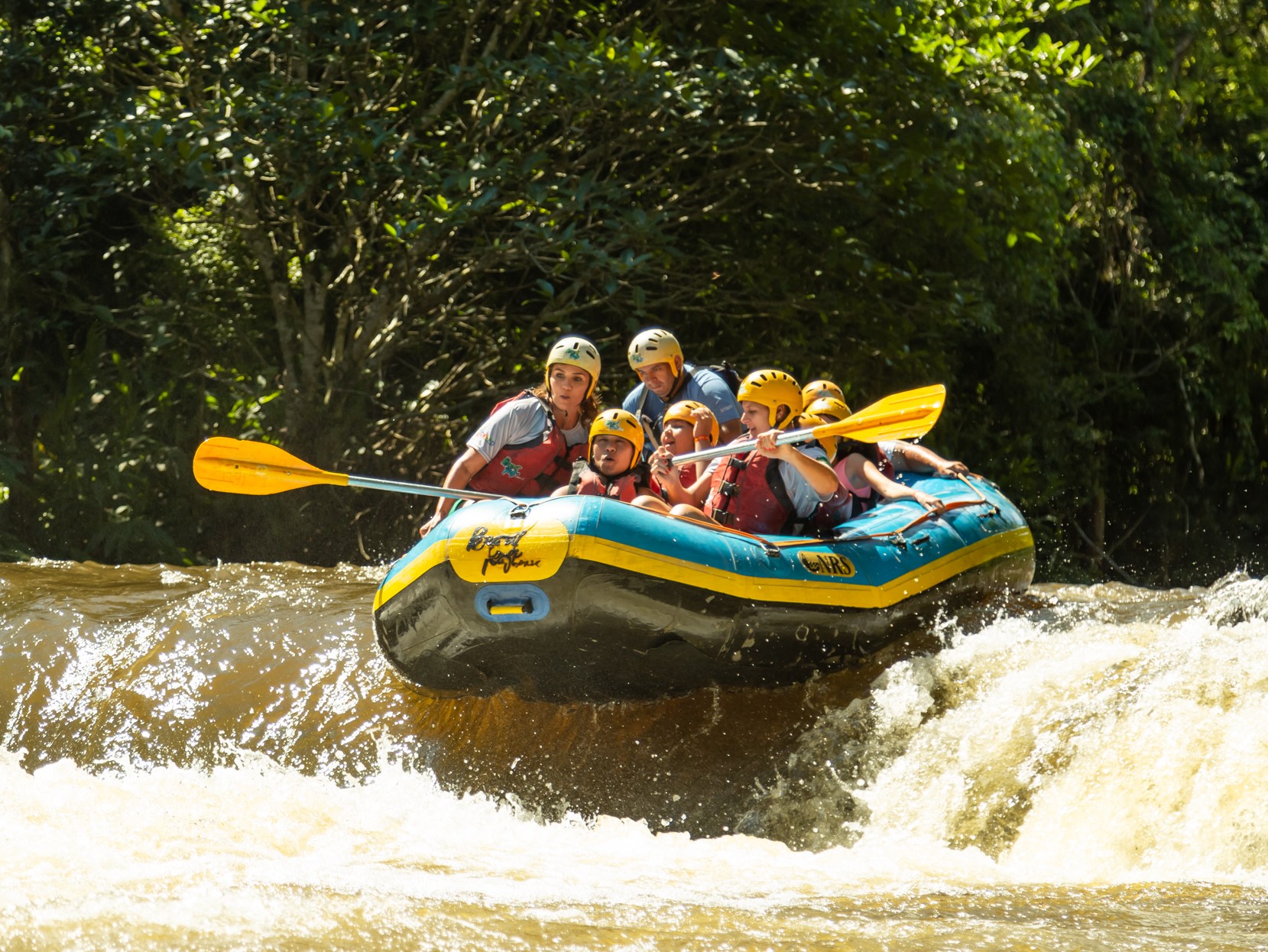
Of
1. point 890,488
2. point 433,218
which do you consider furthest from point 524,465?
point 433,218

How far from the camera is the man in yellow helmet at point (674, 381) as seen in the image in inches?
208

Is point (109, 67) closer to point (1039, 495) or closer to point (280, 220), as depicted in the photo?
point (280, 220)

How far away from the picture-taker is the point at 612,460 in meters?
4.46

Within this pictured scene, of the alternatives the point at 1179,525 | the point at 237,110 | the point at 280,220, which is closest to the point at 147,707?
the point at 237,110

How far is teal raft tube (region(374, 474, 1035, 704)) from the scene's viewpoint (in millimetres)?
3852

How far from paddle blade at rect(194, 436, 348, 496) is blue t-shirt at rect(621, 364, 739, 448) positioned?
1338 millimetres

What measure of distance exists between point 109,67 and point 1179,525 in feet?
30.0

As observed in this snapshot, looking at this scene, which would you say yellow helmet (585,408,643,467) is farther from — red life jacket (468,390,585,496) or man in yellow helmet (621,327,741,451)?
man in yellow helmet (621,327,741,451)

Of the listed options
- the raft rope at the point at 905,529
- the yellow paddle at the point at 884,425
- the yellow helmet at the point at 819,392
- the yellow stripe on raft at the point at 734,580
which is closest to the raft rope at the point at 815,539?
the raft rope at the point at 905,529

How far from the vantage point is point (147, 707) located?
4.62m

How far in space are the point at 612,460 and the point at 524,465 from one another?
671 millimetres

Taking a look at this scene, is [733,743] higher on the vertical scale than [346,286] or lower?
lower

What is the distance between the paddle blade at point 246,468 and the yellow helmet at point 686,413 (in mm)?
1234

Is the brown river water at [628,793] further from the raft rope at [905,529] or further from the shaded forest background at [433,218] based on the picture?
the shaded forest background at [433,218]
